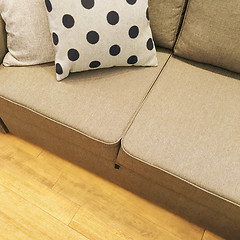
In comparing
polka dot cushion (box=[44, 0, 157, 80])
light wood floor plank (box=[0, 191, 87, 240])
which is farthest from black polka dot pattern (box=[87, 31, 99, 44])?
light wood floor plank (box=[0, 191, 87, 240])

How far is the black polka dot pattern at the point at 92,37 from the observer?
35.2 inches

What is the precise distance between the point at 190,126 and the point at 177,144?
0.10 metres

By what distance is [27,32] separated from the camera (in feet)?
3.16

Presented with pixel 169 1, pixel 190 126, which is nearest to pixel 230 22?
pixel 169 1

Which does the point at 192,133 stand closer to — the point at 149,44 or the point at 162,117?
the point at 162,117

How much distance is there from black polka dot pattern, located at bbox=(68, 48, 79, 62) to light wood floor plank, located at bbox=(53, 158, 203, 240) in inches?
24.5

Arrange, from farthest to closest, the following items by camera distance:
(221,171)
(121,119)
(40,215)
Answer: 1. (40,215)
2. (121,119)
3. (221,171)

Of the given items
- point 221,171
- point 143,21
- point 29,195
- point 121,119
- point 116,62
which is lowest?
point 29,195

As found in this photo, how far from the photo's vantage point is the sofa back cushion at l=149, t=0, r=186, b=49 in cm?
102

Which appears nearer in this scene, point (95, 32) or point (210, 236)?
point (95, 32)

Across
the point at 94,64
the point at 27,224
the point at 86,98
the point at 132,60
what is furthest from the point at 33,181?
the point at 132,60

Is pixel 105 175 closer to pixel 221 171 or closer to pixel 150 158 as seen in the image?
pixel 150 158

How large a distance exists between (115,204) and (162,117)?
0.54m

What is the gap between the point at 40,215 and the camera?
1.12 meters
